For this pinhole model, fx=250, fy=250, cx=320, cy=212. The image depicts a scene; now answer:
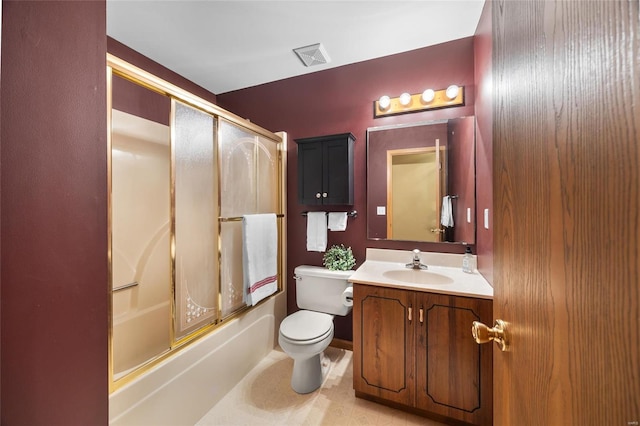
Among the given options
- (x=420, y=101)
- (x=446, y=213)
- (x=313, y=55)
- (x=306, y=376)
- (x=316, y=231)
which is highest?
(x=313, y=55)

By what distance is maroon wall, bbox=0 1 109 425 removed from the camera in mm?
511

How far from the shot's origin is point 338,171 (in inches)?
83.7

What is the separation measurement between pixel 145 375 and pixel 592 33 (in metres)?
1.88

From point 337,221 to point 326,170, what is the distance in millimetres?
455

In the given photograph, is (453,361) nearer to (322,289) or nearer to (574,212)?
(322,289)

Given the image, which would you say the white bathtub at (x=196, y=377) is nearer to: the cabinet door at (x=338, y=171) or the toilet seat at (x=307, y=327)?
the toilet seat at (x=307, y=327)

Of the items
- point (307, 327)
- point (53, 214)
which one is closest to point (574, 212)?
point (53, 214)

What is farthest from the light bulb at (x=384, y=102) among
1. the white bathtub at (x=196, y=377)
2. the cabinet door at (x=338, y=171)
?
the white bathtub at (x=196, y=377)

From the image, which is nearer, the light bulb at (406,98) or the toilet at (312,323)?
the toilet at (312,323)

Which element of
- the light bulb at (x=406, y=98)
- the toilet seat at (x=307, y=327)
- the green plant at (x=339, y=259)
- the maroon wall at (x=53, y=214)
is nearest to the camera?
the maroon wall at (x=53, y=214)

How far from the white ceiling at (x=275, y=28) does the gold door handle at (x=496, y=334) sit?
1.85 meters

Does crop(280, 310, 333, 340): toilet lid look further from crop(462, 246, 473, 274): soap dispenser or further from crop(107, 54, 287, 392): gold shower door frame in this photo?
crop(462, 246, 473, 274): soap dispenser

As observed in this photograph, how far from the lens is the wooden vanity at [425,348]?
53.8 inches

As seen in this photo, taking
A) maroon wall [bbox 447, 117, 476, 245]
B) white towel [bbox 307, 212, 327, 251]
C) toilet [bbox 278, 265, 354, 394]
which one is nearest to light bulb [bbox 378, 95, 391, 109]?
Result: maroon wall [bbox 447, 117, 476, 245]
